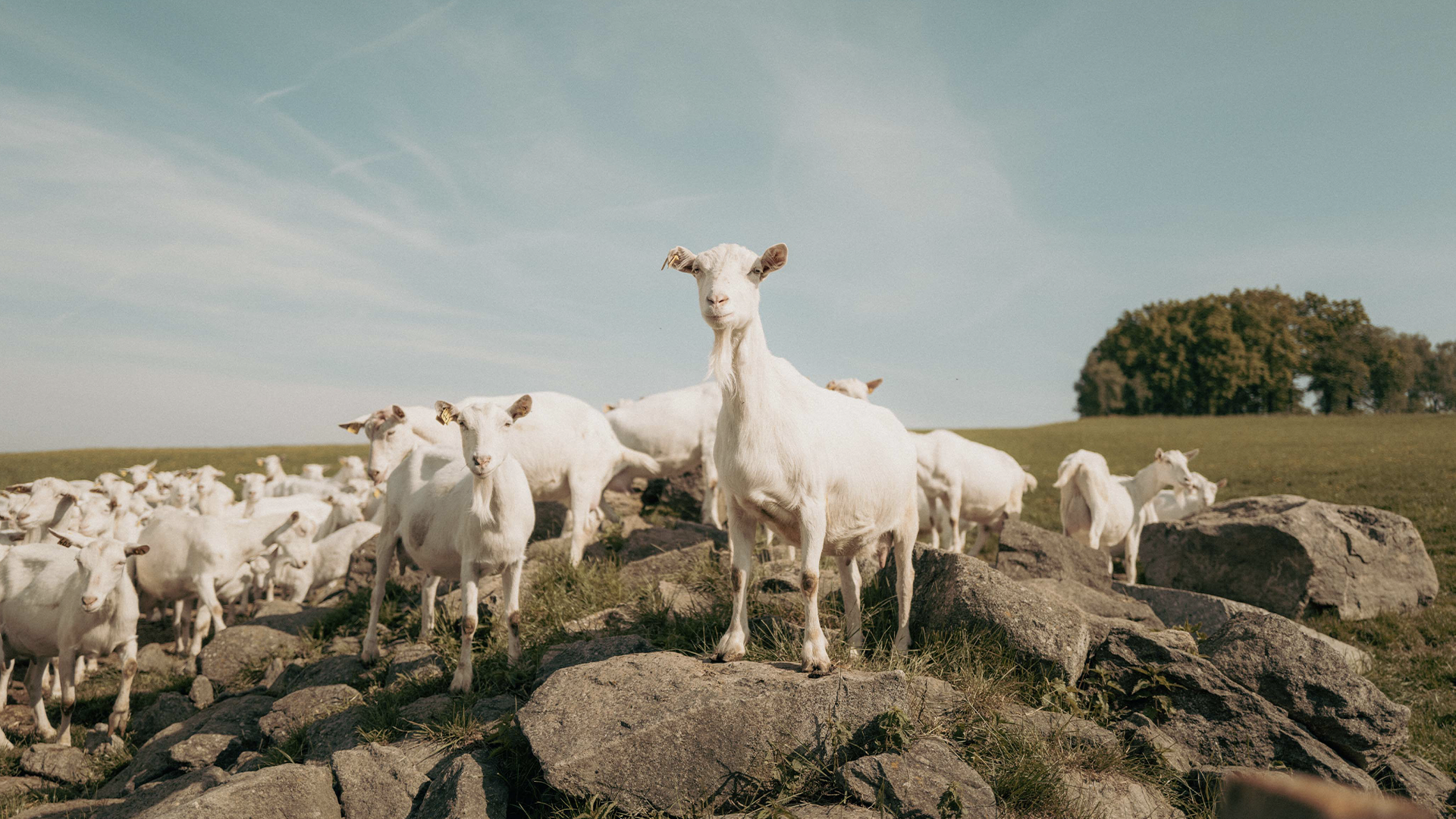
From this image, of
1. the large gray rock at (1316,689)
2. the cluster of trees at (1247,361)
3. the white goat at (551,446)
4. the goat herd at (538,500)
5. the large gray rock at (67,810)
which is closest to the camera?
the goat herd at (538,500)

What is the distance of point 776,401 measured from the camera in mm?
6582

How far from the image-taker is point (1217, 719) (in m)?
7.01

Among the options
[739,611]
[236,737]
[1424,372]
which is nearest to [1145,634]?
[739,611]

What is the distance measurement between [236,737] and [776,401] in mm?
6969

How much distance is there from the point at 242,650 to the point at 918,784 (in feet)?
32.6

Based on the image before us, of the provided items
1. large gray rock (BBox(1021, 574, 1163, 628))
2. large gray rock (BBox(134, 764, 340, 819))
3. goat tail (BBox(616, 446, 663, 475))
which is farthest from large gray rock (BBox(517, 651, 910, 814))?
goat tail (BBox(616, 446, 663, 475))

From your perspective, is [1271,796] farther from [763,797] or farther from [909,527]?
[909,527]

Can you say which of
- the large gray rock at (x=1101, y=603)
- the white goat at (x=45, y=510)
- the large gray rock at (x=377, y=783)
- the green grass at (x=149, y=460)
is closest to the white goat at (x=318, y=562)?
the white goat at (x=45, y=510)

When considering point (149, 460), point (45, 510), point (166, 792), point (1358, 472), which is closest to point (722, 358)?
point (166, 792)

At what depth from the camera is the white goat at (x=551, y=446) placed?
37.7ft

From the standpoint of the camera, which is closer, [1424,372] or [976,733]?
[976,733]

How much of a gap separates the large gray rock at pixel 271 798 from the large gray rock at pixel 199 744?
7.96 ft

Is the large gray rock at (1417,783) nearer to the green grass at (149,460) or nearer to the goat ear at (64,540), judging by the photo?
the goat ear at (64,540)

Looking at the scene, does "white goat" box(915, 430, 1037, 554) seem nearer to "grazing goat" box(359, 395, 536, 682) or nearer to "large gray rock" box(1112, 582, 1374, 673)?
"large gray rock" box(1112, 582, 1374, 673)
